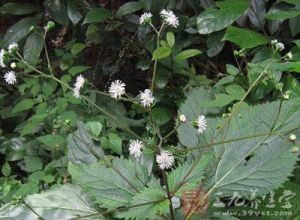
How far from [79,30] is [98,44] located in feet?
0.37

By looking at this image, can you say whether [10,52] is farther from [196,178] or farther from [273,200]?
[273,200]

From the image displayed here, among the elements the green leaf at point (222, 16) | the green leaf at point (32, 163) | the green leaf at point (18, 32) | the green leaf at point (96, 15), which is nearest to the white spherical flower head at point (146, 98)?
the green leaf at point (222, 16)

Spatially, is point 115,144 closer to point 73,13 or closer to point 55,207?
point 55,207

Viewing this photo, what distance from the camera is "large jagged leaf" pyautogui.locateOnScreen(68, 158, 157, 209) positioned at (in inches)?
43.6

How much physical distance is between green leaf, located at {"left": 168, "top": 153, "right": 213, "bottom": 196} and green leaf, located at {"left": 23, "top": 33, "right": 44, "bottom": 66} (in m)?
1.13

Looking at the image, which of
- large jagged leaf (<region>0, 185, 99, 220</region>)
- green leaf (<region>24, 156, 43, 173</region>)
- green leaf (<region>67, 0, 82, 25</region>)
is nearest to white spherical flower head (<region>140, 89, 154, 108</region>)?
large jagged leaf (<region>0, 185, 99, 220</region>)

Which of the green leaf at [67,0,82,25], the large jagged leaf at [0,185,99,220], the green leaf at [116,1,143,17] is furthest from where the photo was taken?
the green leaf at [67,0,82,25]

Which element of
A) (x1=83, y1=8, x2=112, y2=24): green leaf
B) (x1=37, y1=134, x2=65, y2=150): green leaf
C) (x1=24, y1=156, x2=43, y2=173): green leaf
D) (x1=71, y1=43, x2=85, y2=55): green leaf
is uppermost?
(x1=83, y1=8, x2=112, y2=24): green leaf

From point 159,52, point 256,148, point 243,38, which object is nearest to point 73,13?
point 243,38

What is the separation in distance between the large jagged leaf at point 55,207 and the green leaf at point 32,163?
0.50 metres

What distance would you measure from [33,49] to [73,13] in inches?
9.3

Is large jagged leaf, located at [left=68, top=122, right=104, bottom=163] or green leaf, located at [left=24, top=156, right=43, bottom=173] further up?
large jagged leaf, located at [left=68, top=122, right=104, bottom=163]

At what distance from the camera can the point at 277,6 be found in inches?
65.4

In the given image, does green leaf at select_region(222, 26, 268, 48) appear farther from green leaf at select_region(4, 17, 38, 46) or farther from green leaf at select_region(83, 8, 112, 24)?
green leaf at select_region(4, 17, 38, 46)
